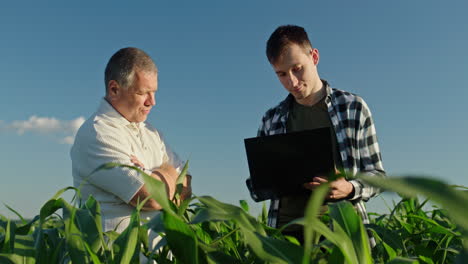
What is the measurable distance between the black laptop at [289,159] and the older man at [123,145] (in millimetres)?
370

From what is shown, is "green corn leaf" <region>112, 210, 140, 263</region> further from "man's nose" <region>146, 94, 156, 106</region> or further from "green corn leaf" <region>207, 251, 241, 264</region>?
"man's nose" <region>146, 94, 156, 106</region>

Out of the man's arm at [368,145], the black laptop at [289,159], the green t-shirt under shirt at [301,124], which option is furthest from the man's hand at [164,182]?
the man's arm at [368,145]

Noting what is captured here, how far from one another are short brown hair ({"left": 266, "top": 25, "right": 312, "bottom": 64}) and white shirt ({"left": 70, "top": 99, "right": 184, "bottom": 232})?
834 mm

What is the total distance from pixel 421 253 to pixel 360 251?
0.69m

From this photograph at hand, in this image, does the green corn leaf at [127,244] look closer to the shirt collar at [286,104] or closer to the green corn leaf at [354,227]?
the green corn leaf at [354,227]

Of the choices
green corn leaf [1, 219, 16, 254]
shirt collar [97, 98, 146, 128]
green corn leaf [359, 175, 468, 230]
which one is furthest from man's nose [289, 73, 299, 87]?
green corn leaf [359, 175, 468, 230]

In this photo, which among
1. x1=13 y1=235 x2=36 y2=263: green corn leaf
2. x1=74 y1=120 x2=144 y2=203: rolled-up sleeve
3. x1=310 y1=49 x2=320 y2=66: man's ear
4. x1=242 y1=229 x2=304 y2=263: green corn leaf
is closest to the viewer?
x1=242 y1=229 x2=304 y2=263: green corn leaf

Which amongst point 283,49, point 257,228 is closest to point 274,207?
point 283,49

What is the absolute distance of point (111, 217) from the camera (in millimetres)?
2109

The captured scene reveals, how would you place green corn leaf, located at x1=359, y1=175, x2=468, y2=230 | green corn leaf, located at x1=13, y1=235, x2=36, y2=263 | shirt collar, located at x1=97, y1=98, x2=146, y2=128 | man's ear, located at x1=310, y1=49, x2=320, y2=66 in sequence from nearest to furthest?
green corn leaf, located at x1=359, y1=175, x2=468, y2=230
green corn leaf, located at x1=13, y1=235, x2=36, y2=263
shirt collar, located at x1=97, y1=98, x2=146, y2=128
man's ear, located at x1=310, y1=49, x2=320, y2=66

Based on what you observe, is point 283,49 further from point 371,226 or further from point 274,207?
point 371,226

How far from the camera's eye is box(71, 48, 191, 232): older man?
6.70 ft

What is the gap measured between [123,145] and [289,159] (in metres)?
0.79

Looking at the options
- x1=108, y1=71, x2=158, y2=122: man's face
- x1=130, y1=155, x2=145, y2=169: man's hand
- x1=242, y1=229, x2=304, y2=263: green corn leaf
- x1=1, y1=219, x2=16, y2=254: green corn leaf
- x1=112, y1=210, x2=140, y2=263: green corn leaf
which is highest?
x1=108, y1=71, x2=158, y2=122: man's face
